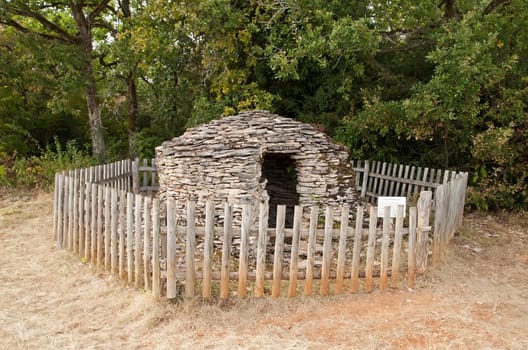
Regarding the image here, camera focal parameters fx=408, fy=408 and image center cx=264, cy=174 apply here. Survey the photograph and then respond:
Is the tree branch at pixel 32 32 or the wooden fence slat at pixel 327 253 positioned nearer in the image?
the wooden fence slat at pixel 327 253

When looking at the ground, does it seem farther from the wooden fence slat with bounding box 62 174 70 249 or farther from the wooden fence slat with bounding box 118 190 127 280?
the wooden fence slat with bounding box 62 174 70 249

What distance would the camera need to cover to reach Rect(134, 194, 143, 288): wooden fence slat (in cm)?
462

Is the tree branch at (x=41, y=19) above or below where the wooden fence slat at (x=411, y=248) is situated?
above

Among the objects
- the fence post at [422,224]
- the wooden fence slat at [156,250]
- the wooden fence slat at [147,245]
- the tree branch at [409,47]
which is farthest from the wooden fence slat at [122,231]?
the tree branch at [409,47]

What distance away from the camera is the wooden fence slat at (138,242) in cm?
462

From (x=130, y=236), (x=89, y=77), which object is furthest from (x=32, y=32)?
(x=130, y=236)

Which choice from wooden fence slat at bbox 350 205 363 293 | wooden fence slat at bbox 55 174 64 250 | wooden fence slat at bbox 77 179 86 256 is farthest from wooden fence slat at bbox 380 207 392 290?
wooden fence slat at bbox 55 174 64 250

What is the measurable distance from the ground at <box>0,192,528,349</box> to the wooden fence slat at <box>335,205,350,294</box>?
0.17m

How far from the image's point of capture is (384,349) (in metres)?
3.70

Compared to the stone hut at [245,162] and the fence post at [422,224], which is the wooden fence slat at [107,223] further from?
the fence post at [422,224]

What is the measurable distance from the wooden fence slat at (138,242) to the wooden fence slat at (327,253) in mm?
2097

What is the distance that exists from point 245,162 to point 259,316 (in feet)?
9.22

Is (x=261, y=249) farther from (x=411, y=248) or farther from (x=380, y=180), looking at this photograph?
(x=380, y=180)

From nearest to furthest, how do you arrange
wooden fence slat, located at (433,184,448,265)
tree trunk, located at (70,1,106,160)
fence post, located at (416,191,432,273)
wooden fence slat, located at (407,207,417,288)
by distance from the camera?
wooden fence slat, located at (407,207,417,288), fence post, located at (416,191,432,273), wooden fence slat, located at (433,184,448,265), tree trunk, located at (70,1,106,160)
